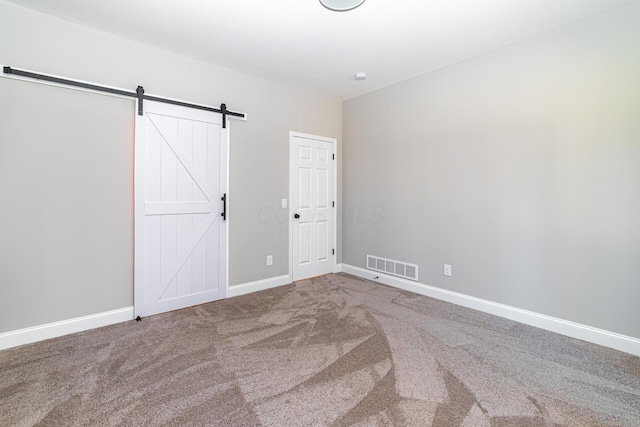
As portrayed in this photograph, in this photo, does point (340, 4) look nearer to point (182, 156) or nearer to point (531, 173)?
point (182, 156)

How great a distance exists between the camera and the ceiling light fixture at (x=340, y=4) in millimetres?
2172

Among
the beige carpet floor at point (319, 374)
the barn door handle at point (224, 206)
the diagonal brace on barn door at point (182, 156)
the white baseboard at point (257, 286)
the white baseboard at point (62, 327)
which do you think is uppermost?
the diagonal brace on barn door at point (182, 156)

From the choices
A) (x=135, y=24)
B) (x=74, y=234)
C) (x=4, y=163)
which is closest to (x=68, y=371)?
(x=74, y=234)

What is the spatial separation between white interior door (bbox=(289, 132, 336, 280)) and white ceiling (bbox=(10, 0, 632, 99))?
125 cm

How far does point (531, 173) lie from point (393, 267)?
199cm

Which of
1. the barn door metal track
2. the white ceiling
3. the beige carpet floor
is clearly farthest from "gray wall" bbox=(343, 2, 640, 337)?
the barn door metal track

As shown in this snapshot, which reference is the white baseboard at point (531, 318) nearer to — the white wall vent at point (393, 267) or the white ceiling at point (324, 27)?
the white wall vent at point (393, 267)

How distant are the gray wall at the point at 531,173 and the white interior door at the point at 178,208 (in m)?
2.32

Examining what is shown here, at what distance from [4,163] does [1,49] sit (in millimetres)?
910

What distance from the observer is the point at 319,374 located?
2.06 meters

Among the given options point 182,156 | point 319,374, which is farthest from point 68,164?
point 319,374

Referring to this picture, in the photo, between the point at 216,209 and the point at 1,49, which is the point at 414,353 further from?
the point at 1,49

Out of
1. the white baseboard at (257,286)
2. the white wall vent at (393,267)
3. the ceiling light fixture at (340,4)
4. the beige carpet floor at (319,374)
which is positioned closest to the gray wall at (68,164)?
the beige carpet floor at (319,374)

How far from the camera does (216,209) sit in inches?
138
